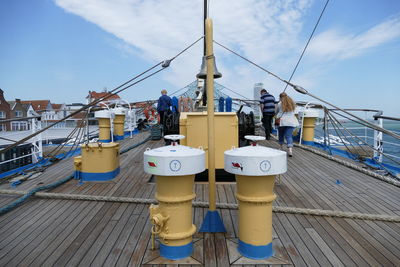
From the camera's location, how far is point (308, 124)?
7.68m

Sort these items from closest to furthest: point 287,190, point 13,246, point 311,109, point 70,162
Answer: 1. point 13,246
2. point 287,190
3. point 70,162
4. point 311,109

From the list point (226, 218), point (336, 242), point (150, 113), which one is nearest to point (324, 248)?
point (336, 242)

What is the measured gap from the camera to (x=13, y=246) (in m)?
2.41

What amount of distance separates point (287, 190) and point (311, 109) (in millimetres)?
4525

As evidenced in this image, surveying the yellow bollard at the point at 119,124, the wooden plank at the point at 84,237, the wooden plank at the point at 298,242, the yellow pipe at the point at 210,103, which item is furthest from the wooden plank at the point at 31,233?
the yellow bollard at the point at 119,124

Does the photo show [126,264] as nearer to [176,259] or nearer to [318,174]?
[176,259]

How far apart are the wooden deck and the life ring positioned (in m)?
7.96

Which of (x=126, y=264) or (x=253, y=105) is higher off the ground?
(x=253, y=105)

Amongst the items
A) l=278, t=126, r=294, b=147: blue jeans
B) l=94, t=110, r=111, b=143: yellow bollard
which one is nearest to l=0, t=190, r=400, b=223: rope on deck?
l=278, t=126, r=294, b=147: blue jeans

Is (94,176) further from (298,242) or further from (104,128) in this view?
(104,128)

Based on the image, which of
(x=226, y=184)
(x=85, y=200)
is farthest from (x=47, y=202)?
(x=226, y=184)

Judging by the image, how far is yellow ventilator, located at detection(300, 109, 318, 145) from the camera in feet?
24.8

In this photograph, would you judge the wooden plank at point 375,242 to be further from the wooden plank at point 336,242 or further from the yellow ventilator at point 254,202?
the yellow ventilator at point 254,202

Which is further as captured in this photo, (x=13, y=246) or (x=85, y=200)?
(x=85, y=200)
